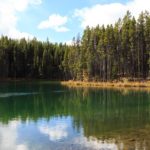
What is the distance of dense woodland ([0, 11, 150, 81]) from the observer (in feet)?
298

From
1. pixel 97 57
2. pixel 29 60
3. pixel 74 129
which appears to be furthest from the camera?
pixel 29 60

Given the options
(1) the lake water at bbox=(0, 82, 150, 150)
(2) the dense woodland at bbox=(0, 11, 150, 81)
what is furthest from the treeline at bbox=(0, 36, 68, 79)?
(1) the lake water at bbox=(0, 82, 150, 150)

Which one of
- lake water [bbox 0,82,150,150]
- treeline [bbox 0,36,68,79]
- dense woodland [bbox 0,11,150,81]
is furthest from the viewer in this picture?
treeline [bbox 0,36,68,79]

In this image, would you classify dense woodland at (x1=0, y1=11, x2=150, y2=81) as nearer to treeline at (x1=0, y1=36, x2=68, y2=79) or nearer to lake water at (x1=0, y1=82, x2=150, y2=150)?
treeline at (x1=0, y1=36, x2=68, y2=79)

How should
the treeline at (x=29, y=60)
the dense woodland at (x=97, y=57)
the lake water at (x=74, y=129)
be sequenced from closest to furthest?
the lake water at (x=74, y=129) < the dense woodland at (x=97, y=57) < the treeline at (x=29, y=60)

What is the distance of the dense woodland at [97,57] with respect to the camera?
298ft

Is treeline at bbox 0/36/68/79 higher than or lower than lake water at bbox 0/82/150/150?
higher

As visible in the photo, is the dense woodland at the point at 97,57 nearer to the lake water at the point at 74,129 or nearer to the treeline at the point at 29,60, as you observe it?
the treeline at the point at 29,60

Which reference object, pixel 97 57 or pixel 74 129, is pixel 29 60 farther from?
pixel 74 129

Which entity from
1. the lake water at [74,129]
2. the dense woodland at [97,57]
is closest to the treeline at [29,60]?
the dense woodland at [97,57]

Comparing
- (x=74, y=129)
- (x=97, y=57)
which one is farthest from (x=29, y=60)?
(x=74, y=129)

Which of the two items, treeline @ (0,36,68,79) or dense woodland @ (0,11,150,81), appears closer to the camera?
dense woodland @ (0,11,150,81)

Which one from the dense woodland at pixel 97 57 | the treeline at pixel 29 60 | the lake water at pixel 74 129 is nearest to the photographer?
the lake water at pixel 74 129

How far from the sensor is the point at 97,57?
334ft
